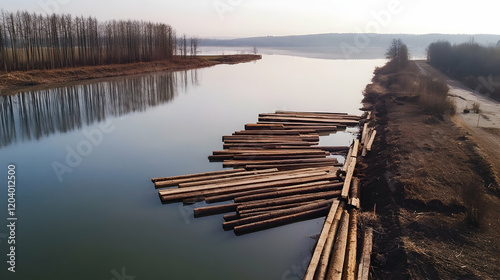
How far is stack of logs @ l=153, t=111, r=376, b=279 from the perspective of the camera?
6.55 meters

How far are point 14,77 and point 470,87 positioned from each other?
31.8m

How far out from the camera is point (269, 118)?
53.5ft

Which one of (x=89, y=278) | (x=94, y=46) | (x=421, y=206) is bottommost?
(x=89, y=278)

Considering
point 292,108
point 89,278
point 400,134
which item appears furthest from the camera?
point 292,108

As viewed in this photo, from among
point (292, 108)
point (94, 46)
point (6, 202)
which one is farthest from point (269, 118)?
point (94, 46)

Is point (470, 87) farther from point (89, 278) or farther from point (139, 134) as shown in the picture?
point (89, 278)

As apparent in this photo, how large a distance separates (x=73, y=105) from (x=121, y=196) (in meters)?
12.3

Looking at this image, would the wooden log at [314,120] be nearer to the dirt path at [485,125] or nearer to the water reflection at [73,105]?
the dirt path at [485,125]

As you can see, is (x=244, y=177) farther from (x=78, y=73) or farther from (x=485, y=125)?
(x=78, y=73)

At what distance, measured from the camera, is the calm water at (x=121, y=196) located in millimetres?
6633

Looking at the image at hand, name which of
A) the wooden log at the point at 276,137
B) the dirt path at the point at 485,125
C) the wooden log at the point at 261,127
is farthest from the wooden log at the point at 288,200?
the wooden log at the point at 261,127

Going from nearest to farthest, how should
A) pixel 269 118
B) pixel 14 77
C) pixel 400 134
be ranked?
pixel 400 134 < pixel 269 118 < pixel 14 77

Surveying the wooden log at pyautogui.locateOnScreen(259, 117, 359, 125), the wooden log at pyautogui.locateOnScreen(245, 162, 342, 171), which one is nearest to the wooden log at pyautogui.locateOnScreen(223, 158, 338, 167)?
the wooden log at pyautogui.locateOnScreen(245, 162, 342, 171)

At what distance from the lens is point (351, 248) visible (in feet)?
21.2
